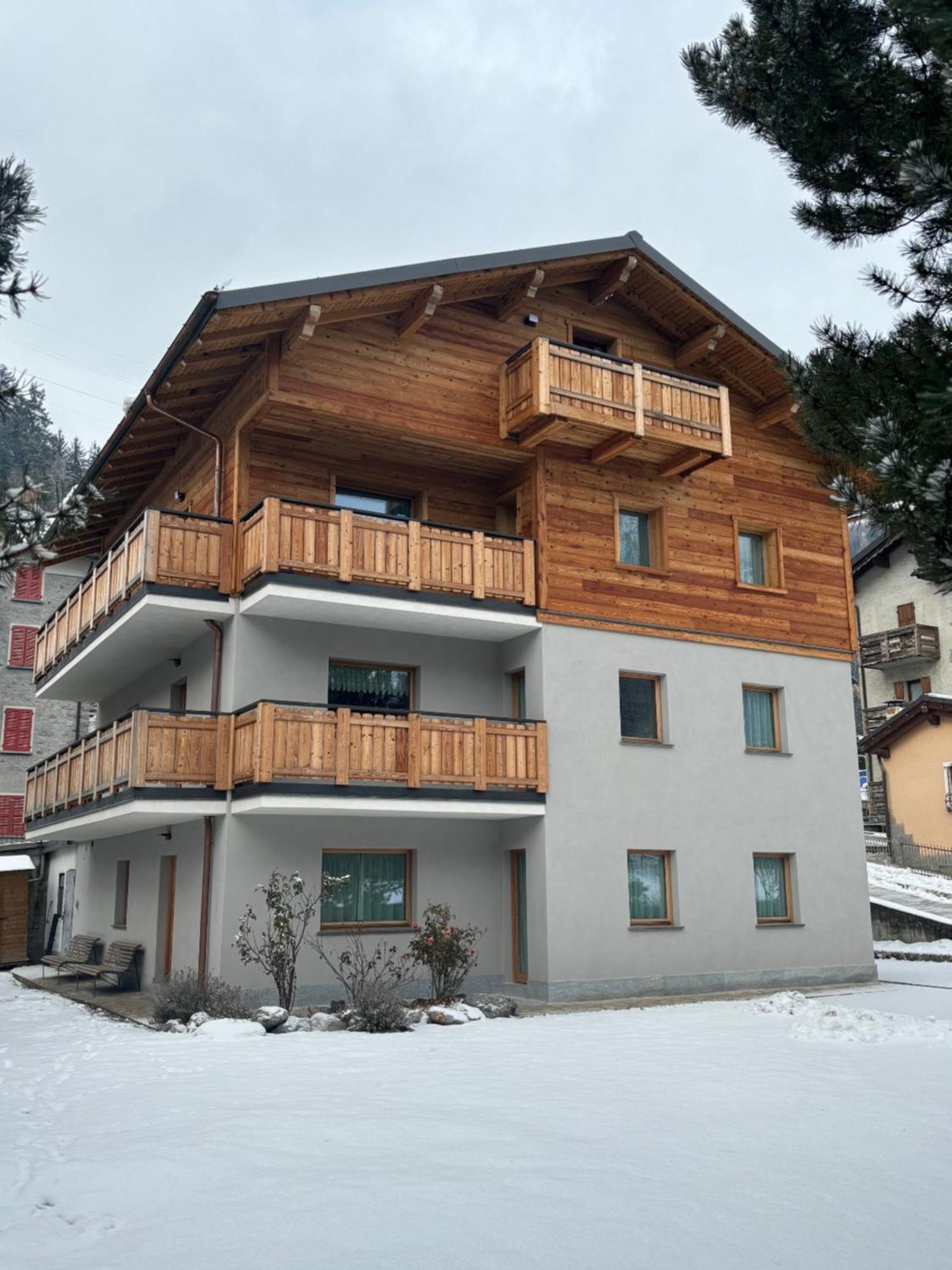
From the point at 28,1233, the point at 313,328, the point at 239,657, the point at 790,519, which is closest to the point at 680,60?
the point at 28,1233

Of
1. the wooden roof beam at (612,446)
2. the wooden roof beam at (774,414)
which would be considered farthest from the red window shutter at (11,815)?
the wooden roof beam at (774,414)

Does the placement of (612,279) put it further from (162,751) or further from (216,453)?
(162,751)

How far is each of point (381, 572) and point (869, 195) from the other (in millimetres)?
11125

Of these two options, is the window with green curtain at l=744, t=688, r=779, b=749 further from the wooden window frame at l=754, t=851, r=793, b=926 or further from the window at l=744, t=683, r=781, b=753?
the wooden window frame at l=754, t=851, r=793, b=926

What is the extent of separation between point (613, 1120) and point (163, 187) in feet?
657

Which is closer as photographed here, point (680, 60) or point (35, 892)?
point (680, 60)

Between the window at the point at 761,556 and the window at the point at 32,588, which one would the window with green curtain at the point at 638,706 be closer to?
the window at the point at 761,556

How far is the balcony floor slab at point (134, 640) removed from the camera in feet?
55.2

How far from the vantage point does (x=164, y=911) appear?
19.7m

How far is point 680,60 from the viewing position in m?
6.88

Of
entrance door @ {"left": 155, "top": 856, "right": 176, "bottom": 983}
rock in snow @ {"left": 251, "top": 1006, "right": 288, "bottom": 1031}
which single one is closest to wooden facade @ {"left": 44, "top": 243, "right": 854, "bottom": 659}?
entrance door @ {"left": 155, "top": 856, "right": 176, "bottom": 983}

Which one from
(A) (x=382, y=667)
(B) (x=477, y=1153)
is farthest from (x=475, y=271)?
(B) (x=477, y=1153)

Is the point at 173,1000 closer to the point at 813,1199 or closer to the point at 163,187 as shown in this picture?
the point at 813,1199

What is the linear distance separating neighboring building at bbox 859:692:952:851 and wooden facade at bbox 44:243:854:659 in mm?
16015
